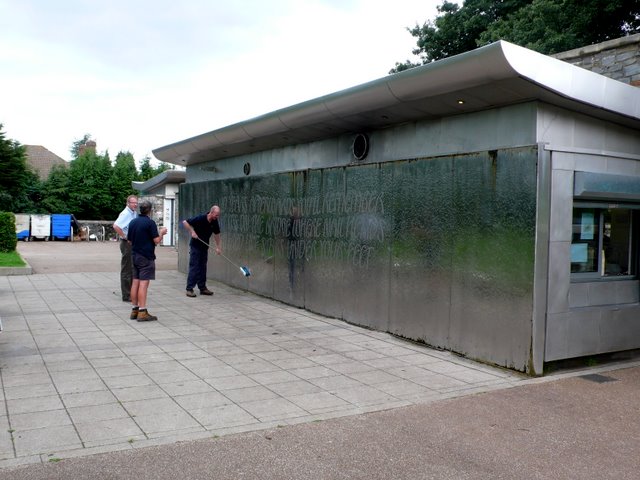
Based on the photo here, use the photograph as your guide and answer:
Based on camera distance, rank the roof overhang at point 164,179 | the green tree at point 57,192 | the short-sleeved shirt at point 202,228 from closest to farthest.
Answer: the short-sleeved shirt at point 202,228
the roof overhang at point 164,179
the green tree at point 57,192

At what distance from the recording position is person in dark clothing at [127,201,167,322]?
8.84m

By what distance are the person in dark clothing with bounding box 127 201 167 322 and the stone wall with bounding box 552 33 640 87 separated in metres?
7.31

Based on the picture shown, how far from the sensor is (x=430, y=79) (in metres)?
6.66

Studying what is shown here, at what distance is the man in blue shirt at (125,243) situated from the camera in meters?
10.6

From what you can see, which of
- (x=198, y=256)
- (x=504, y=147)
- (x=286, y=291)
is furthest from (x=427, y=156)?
(x=198, y=256)

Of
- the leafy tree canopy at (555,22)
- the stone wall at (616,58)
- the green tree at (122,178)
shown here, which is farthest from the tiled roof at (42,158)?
the stone wall at (616,58)

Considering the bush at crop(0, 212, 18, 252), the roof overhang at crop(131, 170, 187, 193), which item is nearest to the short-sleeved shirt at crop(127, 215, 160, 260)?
the bush at crop(0, 212, 18, 252)

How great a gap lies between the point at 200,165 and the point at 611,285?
11.0m

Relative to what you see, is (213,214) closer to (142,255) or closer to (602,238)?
(142,255)

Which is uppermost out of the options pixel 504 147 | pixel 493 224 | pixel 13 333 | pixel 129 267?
pixel 504 147

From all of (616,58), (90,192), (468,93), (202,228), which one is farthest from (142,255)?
(90,192)

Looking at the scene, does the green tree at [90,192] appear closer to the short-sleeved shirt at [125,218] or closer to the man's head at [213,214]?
the man's head at [213,214]

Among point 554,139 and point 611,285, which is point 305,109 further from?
point 611,285

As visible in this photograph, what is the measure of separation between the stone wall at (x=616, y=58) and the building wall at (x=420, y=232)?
3542mm
